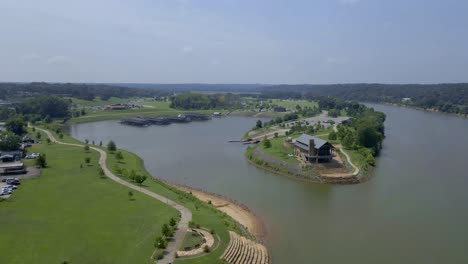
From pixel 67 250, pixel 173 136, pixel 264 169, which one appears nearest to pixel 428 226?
pixel 264 169

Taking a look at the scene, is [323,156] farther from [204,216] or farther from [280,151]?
[204,216]

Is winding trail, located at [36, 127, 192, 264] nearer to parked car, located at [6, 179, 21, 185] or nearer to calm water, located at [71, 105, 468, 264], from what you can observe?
calm water, located at [71, 105, 468, 264]

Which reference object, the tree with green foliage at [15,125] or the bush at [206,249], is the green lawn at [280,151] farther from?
the tree with green foliage at [15,125]

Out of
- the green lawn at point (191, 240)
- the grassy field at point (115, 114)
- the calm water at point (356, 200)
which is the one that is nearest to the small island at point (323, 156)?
the calm water at point (356, 200)

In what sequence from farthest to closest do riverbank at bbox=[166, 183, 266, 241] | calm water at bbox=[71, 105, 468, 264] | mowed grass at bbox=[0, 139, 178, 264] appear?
riverbank at bbox=[166, 183, 266, 241]
calm water at bbox=[71, 105, 468, 264]
mowed grass at bbox=[0, 139, 178, 264]

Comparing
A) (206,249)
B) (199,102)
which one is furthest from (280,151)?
(199,102)

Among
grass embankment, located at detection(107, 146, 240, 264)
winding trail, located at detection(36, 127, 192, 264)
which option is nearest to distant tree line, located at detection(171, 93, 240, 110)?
winding trail, located at detection(36, 127, 192, 264)
